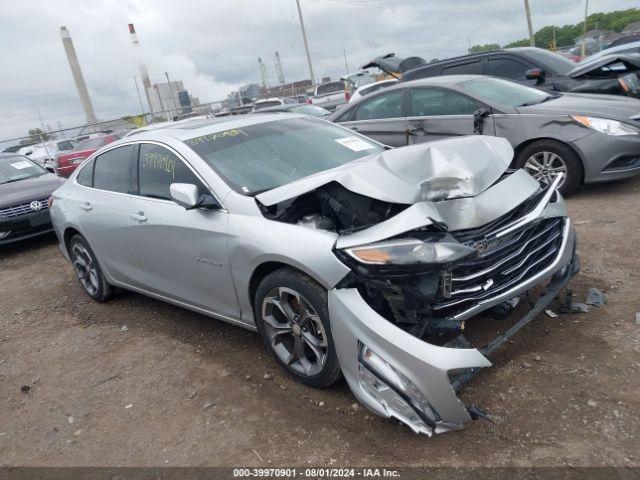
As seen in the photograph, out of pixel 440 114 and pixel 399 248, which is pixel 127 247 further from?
pixel 440 114

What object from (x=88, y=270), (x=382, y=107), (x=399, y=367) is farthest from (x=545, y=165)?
(x=88, y=270)

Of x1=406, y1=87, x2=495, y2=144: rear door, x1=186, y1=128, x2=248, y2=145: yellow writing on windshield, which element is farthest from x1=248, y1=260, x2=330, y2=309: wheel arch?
x1=406, y1=87, x2=495, y2=144: rear door

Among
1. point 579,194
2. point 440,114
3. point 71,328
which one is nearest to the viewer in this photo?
point 71,328

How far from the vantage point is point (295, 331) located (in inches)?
119

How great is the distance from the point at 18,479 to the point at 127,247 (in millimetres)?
1875

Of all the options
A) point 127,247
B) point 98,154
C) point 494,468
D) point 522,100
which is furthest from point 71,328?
point 522,100

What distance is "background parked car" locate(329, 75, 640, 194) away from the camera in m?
5.58

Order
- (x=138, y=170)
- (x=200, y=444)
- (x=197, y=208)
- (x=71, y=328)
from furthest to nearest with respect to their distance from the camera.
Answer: (x=71, y=328)
(x=138, y=170)
(x=197, y=208)
(x=200, y=444)

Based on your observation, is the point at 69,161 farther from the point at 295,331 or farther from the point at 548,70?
the point at 295,331

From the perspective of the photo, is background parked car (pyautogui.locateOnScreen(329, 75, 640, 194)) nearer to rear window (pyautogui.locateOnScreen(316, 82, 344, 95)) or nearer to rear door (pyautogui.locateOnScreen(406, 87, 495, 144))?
rear door (pyautogui.locateOnScreen(406, 87, 495, 144))

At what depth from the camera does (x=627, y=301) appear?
3.50 metres

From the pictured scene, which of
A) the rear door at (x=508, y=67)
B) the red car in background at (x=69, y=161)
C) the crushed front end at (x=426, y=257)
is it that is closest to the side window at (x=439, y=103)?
the rear door at (x=508, y=67)

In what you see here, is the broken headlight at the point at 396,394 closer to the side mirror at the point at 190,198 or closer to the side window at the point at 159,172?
the side mirror at the point at 190,198

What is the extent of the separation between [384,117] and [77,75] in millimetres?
66099
